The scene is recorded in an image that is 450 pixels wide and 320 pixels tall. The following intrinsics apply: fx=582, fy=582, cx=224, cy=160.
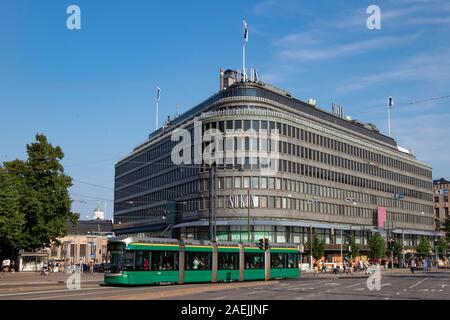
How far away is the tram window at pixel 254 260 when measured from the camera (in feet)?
148

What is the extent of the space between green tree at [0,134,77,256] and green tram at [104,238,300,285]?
23593 millimetres

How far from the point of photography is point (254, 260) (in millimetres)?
46000

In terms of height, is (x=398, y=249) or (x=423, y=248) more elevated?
(x=423, y=248)

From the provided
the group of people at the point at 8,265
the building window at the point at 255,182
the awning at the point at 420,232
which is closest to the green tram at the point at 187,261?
the group of people at the point at 8,265

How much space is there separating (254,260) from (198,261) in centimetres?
691

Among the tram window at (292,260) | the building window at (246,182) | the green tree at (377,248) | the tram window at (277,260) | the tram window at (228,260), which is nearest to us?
the tram window at (228,260)

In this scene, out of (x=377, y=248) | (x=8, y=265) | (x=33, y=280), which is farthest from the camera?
(x=377, y=248)

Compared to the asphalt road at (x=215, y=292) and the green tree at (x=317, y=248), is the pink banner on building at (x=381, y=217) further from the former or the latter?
the asphalt road at (x=215, y=292)

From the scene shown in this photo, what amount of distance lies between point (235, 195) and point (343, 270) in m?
19.0

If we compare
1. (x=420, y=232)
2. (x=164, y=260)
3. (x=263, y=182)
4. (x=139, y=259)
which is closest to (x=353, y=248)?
(x=263, y=182)

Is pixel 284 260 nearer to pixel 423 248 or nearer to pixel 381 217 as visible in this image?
pixel 381 217

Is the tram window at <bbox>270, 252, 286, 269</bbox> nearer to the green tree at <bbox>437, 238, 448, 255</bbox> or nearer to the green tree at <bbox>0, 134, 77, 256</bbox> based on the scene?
the green tree at <bbox>0, 134, 77, 256</bbox>

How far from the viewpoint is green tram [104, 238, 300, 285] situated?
35281mm
